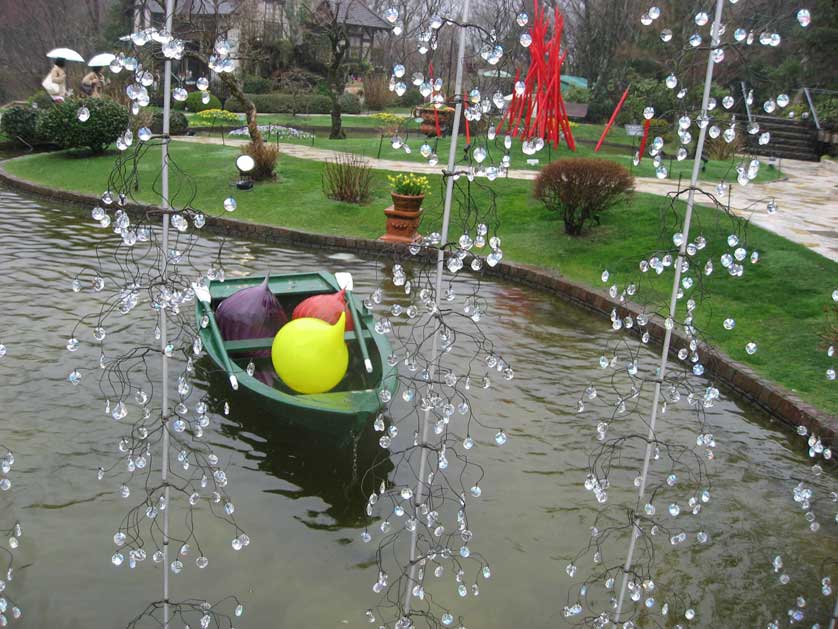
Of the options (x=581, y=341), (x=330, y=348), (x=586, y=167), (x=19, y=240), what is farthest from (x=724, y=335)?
(x=19, y=240)

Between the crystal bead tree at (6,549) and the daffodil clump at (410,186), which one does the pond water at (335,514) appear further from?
the daffodil clump at (410,186)

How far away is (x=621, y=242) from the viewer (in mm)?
11664

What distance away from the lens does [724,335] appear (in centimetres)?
855

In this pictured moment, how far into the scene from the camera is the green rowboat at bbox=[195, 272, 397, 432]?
5.23 m

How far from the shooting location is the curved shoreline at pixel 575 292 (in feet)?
22.0

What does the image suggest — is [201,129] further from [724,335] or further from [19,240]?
[724,335]

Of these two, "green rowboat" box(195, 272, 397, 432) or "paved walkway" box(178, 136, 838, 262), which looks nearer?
"green rowboat" box(195, 272, 397, 432)

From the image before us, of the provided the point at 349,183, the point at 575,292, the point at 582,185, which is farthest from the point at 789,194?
the point at 349,183

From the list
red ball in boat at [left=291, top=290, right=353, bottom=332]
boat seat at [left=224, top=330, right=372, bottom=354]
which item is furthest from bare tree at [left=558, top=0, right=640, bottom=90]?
boat seat at [left=224, top=330, right=372, bottom=354]

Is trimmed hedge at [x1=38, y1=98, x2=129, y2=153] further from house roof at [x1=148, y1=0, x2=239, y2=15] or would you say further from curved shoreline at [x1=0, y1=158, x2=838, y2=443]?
house roof at [x1=148, y1=0, x2=239, y2=15]

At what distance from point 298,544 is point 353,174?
973 cm

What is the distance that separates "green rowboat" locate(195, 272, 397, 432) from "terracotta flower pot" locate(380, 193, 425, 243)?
400 cm

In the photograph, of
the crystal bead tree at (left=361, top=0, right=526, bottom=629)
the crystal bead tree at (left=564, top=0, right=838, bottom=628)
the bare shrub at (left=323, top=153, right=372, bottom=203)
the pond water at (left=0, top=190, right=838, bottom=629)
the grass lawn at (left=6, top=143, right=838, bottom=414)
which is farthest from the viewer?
the bare shrub at (left=323, top=153, right=372, bottom=203)

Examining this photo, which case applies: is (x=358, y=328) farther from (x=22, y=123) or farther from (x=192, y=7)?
(x=22, y=123)
